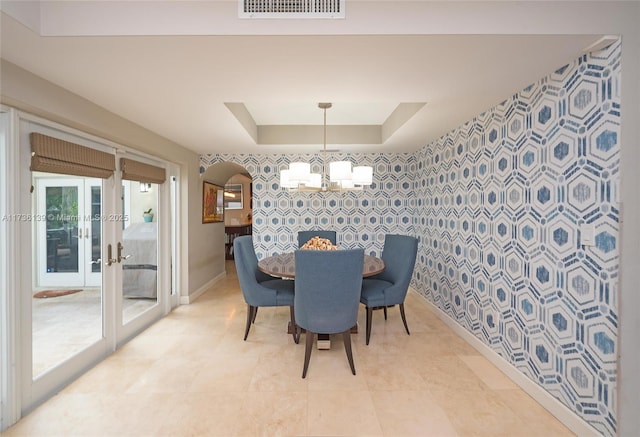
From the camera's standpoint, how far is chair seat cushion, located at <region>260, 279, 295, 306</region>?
286 cm

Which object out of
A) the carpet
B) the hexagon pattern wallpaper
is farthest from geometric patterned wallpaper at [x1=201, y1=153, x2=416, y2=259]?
the carpet

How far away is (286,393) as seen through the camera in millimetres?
2076

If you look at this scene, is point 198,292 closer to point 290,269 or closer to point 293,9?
point 290,269

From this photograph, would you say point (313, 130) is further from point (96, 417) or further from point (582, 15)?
point (96, 417)

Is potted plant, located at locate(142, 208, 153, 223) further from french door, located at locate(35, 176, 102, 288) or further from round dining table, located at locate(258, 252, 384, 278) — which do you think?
round dining table, located at locate(258, 252, 384, 278)

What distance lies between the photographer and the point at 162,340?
2.92 metres

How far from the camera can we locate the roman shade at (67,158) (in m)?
1.94

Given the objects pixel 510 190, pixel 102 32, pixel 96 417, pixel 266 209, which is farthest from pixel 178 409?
pixel 266 209

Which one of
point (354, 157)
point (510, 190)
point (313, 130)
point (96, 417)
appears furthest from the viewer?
point (354, 157)

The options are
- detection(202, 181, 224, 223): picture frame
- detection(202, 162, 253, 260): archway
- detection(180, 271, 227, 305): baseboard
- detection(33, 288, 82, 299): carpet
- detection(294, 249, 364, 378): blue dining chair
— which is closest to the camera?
detection(33, 288, 82, 299): carpet

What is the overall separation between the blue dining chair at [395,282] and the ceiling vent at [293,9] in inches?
86.7

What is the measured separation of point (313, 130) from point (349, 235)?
1.75 m

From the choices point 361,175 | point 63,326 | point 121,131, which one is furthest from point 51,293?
point 361,175

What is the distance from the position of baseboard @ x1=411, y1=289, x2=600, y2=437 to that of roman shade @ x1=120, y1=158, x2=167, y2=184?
145 inches
